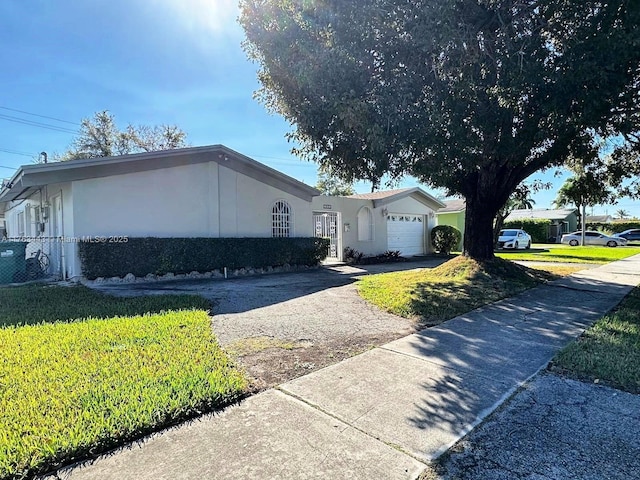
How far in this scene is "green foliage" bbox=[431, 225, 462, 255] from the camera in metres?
21.9

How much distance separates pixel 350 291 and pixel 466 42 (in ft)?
19.3

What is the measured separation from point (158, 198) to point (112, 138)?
24592mm

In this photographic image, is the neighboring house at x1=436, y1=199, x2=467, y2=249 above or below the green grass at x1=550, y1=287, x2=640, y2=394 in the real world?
above

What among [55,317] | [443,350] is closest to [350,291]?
[443,350]

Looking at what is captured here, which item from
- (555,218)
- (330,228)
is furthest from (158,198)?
(555,218)

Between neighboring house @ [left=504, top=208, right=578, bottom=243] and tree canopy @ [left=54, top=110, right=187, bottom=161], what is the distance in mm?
35004

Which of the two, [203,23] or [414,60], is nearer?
[414,60]

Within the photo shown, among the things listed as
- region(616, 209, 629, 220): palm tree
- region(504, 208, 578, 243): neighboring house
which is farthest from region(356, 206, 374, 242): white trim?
region(616, 209, 629, 220): palm tree

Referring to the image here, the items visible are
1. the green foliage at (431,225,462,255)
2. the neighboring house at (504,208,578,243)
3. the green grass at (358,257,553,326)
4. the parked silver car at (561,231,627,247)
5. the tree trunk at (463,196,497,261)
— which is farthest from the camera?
the neighboring house at (504,208,578,243)

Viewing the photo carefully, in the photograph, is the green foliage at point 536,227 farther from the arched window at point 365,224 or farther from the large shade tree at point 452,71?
the large shade tree at point 452,71

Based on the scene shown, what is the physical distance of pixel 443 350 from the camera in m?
4.62

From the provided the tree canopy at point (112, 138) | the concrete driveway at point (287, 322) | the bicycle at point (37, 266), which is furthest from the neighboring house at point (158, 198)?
the tree canopy at point (112, 138)

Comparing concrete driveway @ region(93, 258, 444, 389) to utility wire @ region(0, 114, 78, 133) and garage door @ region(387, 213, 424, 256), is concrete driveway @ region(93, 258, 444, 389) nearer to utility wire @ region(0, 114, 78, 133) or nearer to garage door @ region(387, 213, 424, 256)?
garage door @ region(387, 213, 424, 256)

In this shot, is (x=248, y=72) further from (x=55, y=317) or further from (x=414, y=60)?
(x=55, y=317)
